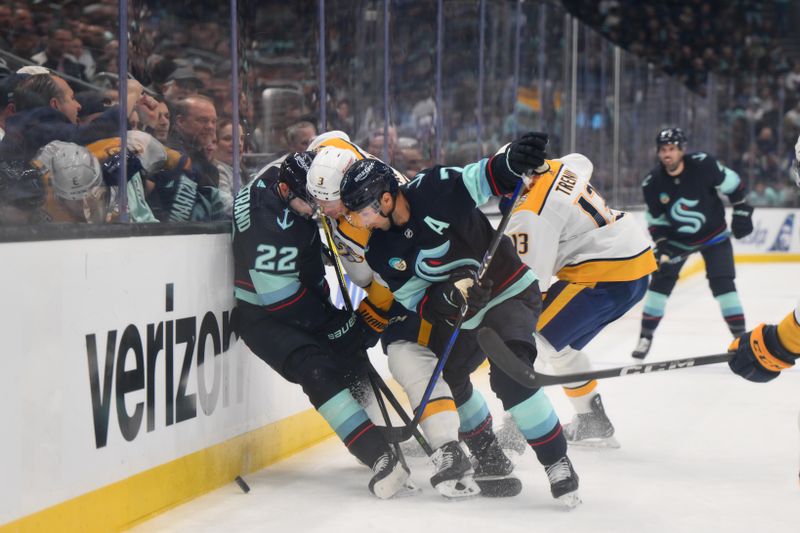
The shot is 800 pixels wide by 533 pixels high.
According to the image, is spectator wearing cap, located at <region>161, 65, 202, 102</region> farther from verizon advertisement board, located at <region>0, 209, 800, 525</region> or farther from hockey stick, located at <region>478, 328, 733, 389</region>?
hockey stick, located at <region>478, 328, 733, 389</region>

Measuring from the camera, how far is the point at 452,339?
10.1 ft

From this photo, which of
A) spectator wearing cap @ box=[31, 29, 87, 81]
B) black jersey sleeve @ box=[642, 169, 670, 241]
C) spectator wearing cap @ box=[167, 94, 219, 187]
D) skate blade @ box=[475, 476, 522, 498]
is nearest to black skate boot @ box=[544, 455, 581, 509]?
skate blade @ box=[475, 476, 522, 498]

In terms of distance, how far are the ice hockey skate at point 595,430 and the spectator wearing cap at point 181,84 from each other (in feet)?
5.54

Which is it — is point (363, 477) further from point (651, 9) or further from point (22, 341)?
point (651, 9)

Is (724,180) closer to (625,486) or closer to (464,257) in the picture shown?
(625,486)

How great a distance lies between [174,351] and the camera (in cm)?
300

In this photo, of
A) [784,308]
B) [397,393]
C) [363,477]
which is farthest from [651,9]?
[363,477]

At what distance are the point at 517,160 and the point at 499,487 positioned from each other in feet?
3.07

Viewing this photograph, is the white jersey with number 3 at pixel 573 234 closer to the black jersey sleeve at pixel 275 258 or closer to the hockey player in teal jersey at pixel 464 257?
the hockey player in teal jersey at pixel 464 257

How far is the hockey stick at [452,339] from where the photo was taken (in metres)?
2.93

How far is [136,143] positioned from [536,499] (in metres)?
1.47

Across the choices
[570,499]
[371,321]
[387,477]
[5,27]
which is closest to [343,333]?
[371,321]

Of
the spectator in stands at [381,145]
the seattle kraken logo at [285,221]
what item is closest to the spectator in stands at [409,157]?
the spectator in stands at [381,145]

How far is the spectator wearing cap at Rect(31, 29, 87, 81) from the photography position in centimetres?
353
